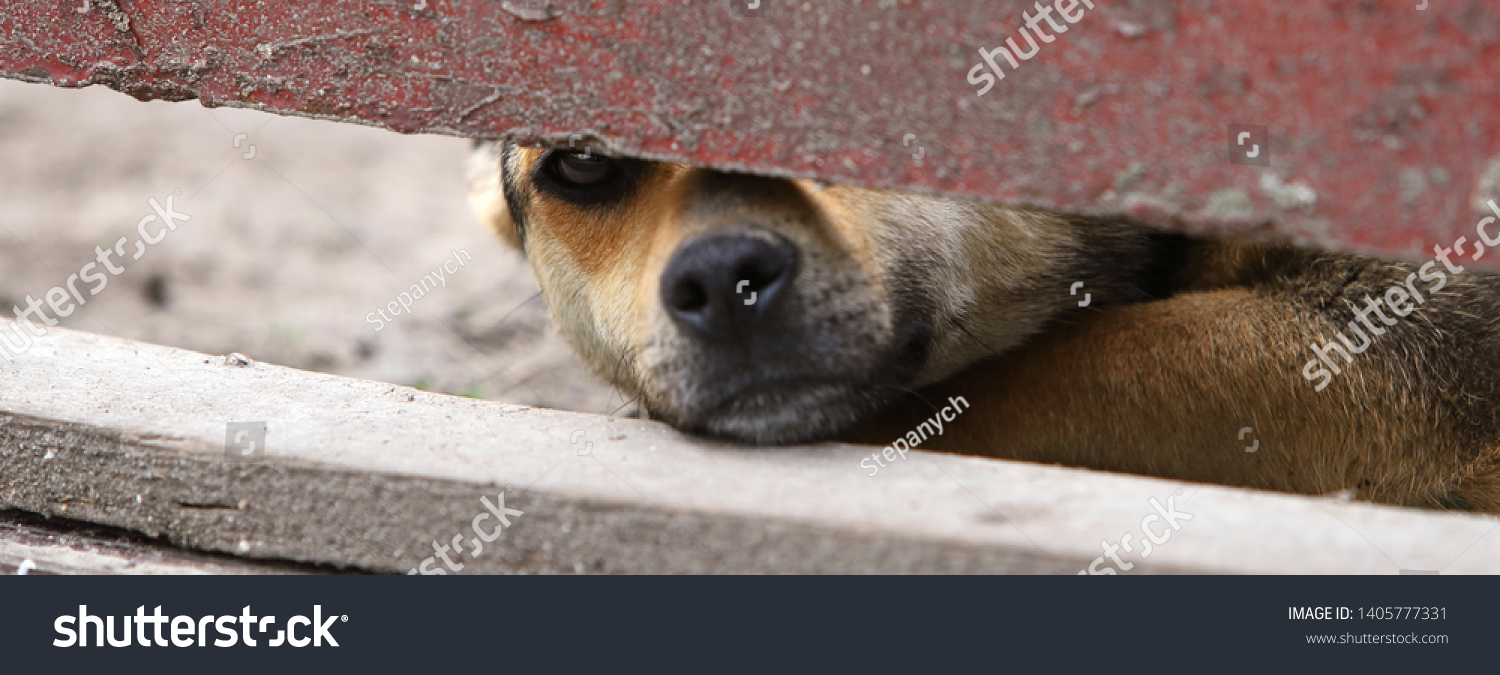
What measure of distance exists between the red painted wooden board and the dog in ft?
1.27

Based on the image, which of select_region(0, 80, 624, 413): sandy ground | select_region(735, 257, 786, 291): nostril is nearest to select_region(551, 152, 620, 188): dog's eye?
select_region(735, 257, 786, 291): nostril

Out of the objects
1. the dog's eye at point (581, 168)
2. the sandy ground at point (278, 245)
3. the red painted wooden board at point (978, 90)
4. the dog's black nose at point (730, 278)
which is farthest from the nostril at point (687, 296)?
the sandy ground at point (278, 245)

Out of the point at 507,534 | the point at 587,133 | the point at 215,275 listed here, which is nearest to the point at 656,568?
the point at 507,534

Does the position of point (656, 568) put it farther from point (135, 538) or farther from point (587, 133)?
point (135, 538)

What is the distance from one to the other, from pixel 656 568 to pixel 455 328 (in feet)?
13.9

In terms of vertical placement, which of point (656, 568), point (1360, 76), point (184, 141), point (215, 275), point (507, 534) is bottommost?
point (656, 568)

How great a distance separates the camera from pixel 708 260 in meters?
2.40

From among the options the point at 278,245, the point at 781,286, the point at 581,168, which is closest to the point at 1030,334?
the point at 781,286

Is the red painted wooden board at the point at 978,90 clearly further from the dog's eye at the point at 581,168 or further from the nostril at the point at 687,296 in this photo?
the dog's eye at the point at 581,168

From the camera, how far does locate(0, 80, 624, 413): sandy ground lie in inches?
222

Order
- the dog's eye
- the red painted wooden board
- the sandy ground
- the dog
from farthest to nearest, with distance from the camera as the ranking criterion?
the sandy ground → the dog's eye → the dog → the red painted wooden board

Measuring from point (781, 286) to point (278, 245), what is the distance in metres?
5.59

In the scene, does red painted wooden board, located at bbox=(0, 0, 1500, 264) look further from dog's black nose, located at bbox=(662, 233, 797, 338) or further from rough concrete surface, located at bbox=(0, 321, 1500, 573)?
rough concrete surface, located at bbox=(0, 321, 1500, 573)

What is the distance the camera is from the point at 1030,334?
10.8 ft
